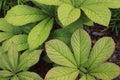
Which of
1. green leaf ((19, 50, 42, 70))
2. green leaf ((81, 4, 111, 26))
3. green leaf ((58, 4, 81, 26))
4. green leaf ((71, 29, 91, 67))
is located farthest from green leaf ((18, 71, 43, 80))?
green leaf ((81, 4, 111, 26))

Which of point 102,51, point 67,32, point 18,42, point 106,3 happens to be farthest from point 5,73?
point 106,3

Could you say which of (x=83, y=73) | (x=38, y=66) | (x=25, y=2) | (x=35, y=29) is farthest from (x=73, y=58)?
(x=25, y=2)

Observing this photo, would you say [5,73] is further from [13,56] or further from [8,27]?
[8,27]

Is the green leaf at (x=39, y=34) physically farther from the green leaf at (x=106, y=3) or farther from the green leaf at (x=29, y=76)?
the green leaf at (x=106, y=3)

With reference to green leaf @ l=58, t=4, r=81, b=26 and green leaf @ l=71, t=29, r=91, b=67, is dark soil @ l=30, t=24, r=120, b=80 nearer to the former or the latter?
green leaf @ l=71, t=29, r=91, b=67

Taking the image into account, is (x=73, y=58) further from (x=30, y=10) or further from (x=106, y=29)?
(x=106, y=29)

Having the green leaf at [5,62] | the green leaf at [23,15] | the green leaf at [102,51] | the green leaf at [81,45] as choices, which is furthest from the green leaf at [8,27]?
the green leaf at [102,51]
